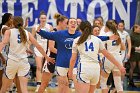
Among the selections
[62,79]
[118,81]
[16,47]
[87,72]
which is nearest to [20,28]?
[16,47]

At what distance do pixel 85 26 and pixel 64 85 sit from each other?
1.68 metres

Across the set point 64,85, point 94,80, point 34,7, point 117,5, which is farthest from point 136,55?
point 94,80

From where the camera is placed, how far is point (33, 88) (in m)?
12.7

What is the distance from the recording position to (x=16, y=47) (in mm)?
8633

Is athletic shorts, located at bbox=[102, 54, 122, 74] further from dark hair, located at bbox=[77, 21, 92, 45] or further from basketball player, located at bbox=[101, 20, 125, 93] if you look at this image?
dark hair, located at bbox=[77, 21, 92, 45]

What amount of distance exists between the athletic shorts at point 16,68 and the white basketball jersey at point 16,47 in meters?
0.09

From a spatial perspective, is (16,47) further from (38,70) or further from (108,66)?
(38,70)

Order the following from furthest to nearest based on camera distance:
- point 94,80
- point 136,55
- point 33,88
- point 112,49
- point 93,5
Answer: point 93,5 → point 136,55 → point 33,88 → point 112,49 → point 94,80

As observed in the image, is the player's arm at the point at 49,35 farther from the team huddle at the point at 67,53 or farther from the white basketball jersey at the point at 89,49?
the white basketball jersey at the point at 89,49

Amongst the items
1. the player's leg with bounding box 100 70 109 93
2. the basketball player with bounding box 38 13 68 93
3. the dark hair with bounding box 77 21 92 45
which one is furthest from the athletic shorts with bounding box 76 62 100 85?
the player's leg with bounding box 100 70 109 93

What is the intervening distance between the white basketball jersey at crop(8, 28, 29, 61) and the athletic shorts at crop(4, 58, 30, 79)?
89 mm

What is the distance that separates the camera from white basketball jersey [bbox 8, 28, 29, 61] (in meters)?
8.57

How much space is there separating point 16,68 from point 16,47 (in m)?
0.41

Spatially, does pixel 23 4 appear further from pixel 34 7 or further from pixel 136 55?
pixel 136 55
